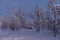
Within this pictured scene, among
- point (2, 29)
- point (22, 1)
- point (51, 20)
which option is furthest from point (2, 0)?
point (51, 20)

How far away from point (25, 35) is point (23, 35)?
1.4 inches

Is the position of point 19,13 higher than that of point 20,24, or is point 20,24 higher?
point 19,13

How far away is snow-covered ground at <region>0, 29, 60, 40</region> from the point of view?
2182 millimetres

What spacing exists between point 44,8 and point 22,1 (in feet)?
1.31

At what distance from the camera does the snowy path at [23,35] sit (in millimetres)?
2186

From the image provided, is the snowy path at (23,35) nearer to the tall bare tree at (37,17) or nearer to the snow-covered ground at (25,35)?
the snow-covered ground at (25,35)

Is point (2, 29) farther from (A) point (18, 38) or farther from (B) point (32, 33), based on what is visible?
(B) point (32, 33)

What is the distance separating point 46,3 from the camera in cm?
219

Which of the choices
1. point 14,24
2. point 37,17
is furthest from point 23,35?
point 37,17

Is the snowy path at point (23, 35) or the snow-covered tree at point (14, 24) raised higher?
the snow-covered tree at point (14, 24)

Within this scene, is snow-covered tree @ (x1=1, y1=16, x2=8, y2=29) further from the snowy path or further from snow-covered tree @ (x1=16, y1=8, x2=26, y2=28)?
snow-covered tree @ (x1=16, y1=8, x2=26, y2=28)

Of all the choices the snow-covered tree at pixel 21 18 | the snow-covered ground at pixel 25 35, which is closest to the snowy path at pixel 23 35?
the snow-covered ground at pixel 25 35

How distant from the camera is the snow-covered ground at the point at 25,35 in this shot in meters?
2.18

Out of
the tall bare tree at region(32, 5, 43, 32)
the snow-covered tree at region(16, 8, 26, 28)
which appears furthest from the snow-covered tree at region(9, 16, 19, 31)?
the tall bare tree at region(32, 5, 43, 32)
